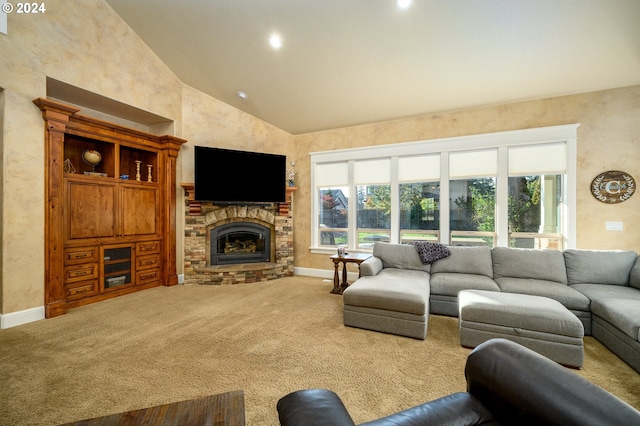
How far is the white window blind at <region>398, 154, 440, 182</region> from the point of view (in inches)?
175

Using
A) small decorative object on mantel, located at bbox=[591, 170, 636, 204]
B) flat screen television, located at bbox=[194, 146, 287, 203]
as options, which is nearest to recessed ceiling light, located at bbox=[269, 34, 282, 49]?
flat screen television, located at bbox=[194, 146, 287, 203]

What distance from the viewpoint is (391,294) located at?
272cm

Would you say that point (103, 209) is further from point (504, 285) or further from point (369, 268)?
point (504, 285)

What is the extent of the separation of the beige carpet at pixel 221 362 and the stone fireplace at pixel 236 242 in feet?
4.24

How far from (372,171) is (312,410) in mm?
4403

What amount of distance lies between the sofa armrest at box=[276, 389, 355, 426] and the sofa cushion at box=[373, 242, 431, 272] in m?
3.07

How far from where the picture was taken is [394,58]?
3299 mm

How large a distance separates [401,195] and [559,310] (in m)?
2.76

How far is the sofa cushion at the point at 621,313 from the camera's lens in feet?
6.77

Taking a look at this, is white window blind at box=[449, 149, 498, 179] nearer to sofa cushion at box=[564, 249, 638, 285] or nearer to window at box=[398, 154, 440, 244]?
window at box=[398, 154, 440, 244]

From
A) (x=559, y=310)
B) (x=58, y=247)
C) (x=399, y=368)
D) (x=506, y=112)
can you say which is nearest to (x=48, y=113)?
Result: (x=58, y=247)

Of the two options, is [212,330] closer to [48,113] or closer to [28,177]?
[28,177]

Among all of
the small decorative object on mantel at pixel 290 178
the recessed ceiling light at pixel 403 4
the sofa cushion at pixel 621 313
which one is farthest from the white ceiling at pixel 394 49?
the sofa cushion at pixel 621 313

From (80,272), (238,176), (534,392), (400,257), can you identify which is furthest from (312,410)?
(238,176)
